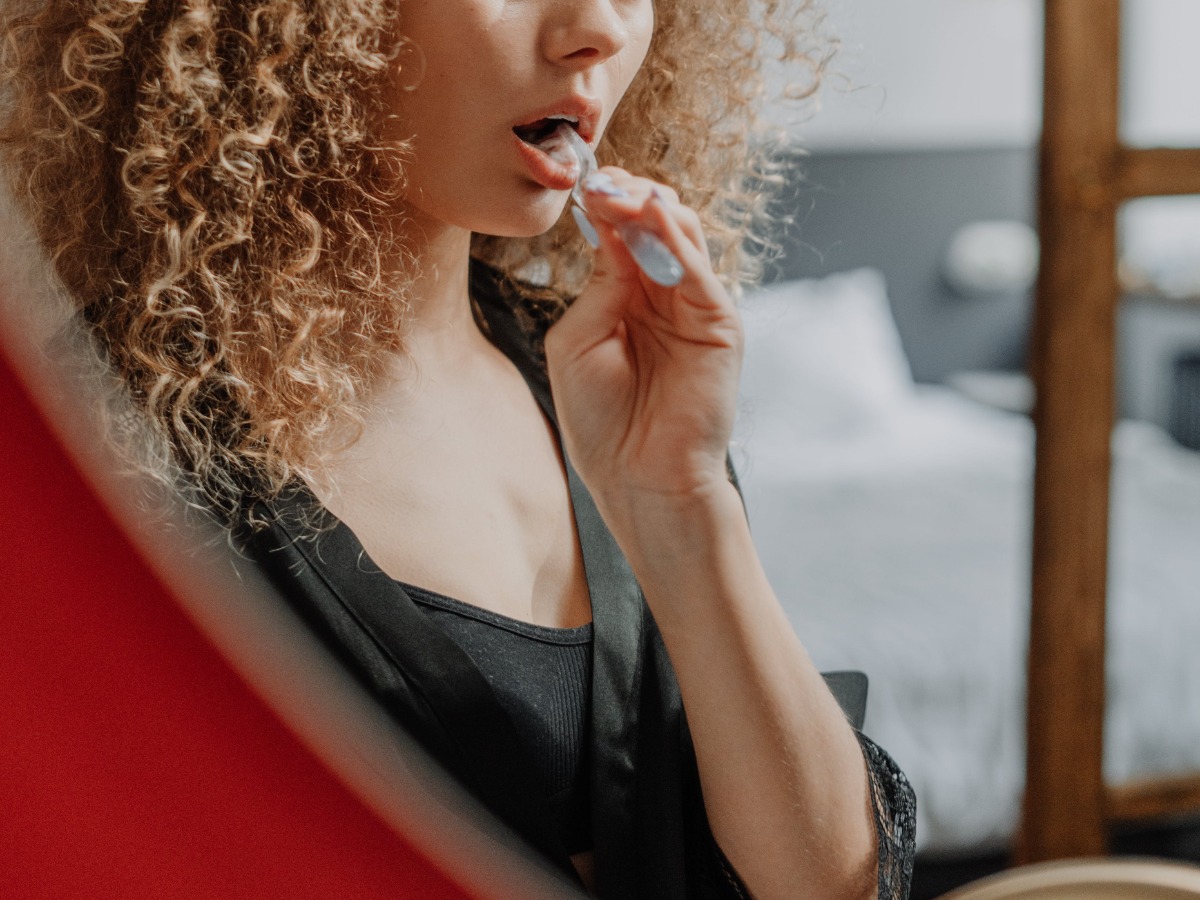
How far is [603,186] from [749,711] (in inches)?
10.5

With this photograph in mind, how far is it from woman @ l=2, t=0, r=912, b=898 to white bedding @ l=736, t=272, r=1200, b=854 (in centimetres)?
56

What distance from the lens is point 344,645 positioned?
52cm

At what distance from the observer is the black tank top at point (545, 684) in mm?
570

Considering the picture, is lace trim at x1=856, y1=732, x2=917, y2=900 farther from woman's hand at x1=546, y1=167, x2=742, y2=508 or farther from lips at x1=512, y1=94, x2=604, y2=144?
→ lips at x1=512, y1=94, x2=604, y2=144

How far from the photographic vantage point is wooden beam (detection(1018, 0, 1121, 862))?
1.09 metres

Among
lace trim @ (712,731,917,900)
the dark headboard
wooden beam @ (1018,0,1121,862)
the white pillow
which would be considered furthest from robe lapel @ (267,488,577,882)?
the dark headboard

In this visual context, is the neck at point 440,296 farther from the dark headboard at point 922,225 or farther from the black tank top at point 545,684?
the dark headboard at point 922,225

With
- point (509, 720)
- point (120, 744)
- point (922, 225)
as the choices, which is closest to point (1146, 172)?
point (509, 720)

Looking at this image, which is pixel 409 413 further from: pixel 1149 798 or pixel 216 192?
pixel 1149 798

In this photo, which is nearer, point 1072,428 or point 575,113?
Result: point 575,113

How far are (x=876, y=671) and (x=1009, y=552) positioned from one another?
1.74ft

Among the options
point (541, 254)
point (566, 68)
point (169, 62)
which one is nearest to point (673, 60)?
point (541, 254)

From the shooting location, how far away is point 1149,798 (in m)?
1.28

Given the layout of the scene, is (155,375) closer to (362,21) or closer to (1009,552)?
(362,21)
